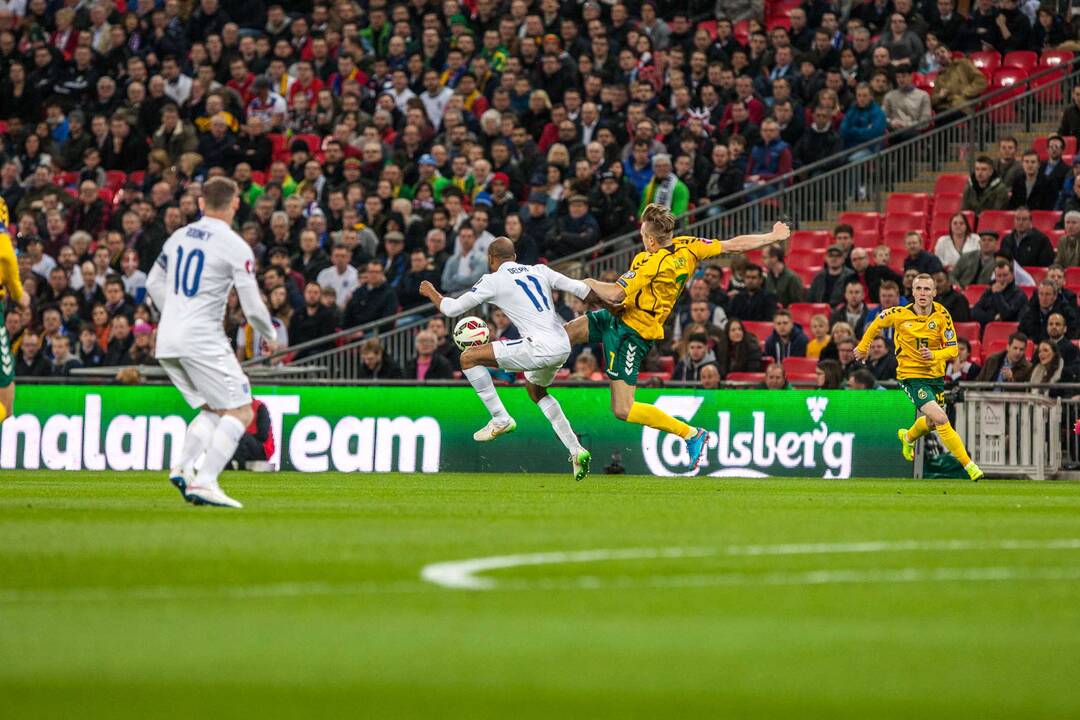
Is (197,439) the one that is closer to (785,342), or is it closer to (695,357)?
(695,357)

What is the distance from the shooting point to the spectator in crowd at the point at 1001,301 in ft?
74.0

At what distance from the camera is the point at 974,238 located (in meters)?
23.7

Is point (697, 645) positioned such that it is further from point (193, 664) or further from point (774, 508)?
point (774, 508)

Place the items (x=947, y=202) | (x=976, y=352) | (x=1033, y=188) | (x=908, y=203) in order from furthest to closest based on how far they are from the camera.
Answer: (x=908, y=203)
(x=947, y=202)
(x=1033, y=188)
(x=976, y=352)

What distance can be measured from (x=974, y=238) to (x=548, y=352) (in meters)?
8.63

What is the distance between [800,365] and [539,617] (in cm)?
1731

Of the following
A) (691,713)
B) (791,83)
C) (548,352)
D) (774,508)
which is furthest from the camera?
(791,83)

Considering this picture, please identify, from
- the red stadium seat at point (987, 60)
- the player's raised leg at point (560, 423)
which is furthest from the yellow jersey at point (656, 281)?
the red stadium seat at point (987, 60)

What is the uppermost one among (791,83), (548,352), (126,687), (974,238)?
(791,83)

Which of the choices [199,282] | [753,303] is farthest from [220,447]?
[753,303]

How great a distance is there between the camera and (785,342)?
23281 mm

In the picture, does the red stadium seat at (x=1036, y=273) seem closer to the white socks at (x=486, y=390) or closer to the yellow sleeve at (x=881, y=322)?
the yellow sleeve at (x=881, y=322)

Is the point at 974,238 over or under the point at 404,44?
under

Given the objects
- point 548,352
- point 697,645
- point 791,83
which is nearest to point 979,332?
point 791,83
